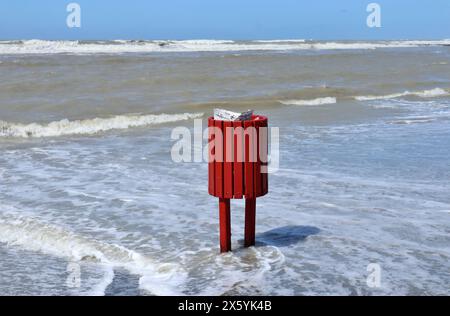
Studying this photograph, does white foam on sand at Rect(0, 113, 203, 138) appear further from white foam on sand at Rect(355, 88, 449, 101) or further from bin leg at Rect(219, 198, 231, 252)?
bin leg at Rect(219, 198, 231, 252)

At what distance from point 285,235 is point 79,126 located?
8.50 meters

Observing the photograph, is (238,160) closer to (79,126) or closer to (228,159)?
(228,159)

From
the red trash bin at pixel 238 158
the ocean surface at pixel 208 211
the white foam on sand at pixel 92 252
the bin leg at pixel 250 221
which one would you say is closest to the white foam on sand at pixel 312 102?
the ocean surface at pixel 208 211

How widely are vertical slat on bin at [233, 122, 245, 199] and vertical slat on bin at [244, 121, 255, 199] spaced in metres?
0.03

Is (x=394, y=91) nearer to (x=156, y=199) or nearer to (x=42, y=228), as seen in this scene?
(x=156, y=199)

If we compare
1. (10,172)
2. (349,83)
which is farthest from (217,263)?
(349,83)

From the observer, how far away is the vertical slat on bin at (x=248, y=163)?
14.0 feet

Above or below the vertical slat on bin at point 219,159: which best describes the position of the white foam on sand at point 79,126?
below

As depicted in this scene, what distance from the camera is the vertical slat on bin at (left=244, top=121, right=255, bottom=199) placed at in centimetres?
427

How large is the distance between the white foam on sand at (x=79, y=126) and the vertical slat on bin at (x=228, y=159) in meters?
8.47

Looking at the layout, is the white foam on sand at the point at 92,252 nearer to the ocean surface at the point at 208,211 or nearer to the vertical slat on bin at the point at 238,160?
the ocean surface at the point at 208,211

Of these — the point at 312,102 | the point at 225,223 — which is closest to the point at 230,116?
the point at 225,223

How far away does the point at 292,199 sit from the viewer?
6777mm

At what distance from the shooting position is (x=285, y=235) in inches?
216
